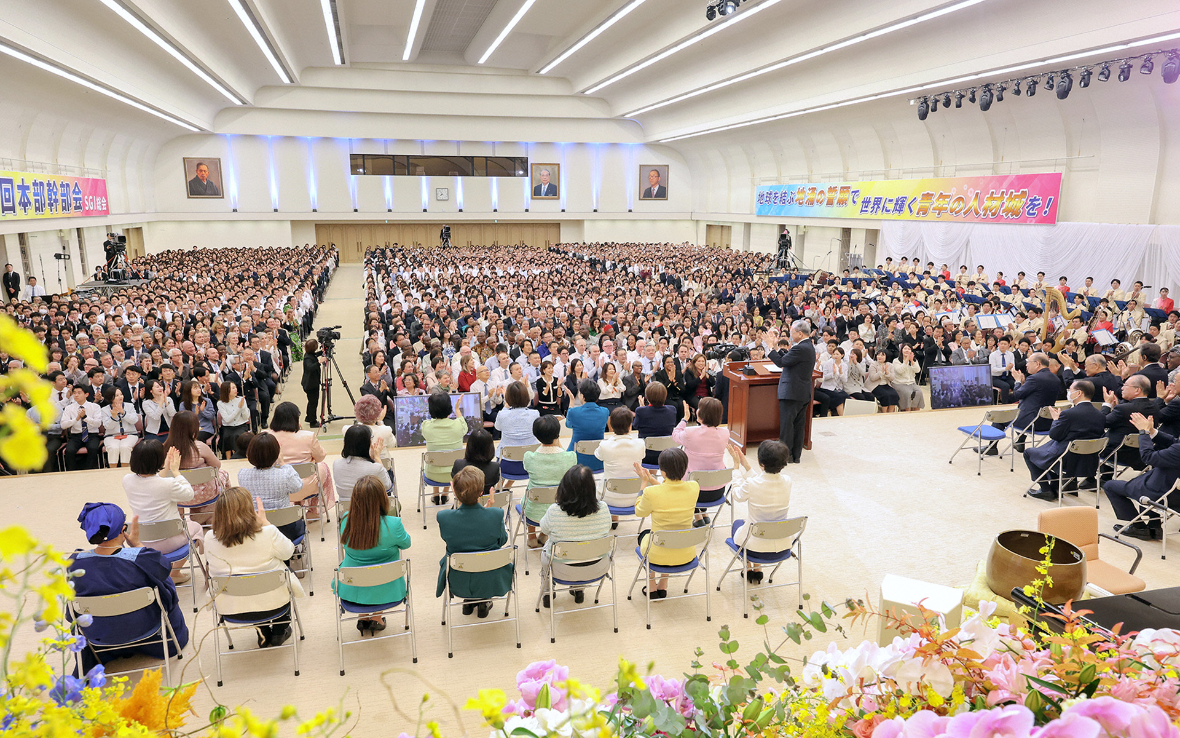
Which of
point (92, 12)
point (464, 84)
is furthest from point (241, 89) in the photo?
point (92, 12)

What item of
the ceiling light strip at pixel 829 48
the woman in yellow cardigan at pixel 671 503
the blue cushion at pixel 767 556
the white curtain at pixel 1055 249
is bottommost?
the blue cushion at pixel 767 556

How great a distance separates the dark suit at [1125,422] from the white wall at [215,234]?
3733 centimetres

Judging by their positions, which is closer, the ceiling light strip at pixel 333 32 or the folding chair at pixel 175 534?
the folding chair at pixel 175 534

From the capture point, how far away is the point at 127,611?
4.02 metres

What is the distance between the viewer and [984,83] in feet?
55.5

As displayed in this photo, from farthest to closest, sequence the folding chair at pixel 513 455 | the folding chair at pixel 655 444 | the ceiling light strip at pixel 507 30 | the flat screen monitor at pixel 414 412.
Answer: the ceiling light strip at pixel 507 30, the flat screen monitor at pixel 414 412, the folding chair at pixel 655 444, the folding chair at pixel 513 455

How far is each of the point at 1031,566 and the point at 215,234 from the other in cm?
3990

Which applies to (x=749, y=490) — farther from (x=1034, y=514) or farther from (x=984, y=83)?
(x=984, y=83)

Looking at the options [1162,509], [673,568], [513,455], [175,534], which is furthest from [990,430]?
[175,534]

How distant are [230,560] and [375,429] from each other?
230 centimetres

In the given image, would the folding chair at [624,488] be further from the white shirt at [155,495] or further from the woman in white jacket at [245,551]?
the white shirt at [155,495]

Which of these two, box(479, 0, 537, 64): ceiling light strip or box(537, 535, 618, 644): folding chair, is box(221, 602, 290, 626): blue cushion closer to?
box(537, 535, 618, 644): folding chair

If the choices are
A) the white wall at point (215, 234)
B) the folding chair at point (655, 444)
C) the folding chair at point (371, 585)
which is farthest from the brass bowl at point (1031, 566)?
the white wall at point (215, 234)

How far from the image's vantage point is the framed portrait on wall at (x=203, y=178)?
113 ft
